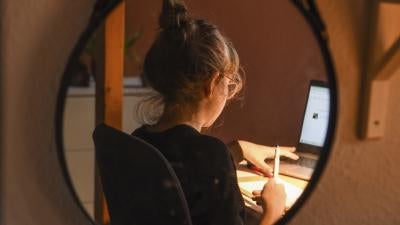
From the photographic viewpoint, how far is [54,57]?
2.04 ft

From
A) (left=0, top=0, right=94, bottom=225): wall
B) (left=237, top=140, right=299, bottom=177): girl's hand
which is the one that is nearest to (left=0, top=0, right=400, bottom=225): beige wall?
(left=0, top=0, right=94, bottom=225): wall

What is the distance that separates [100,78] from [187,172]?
0.14m

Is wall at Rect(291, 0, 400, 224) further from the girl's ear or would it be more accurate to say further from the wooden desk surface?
the girl's ear

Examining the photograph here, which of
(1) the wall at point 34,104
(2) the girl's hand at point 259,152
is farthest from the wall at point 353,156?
(1) the wall at point 34,104

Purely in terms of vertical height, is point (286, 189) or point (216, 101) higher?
point (216, 101)

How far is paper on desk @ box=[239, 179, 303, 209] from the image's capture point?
61 cm

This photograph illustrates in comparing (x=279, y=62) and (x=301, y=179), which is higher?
(x=279, y=62)

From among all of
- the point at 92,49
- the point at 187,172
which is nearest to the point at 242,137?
the point at 187,172

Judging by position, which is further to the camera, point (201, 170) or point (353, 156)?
point (353, 156)

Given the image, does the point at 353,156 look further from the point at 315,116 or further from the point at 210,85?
the point at 210,85

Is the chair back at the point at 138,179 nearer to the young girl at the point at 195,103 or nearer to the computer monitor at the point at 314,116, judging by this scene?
the young girl at the point at 195,103

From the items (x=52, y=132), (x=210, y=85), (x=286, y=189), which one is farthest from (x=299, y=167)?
(x=52, y=132)

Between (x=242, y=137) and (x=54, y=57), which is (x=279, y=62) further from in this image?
(x=54, y=57)

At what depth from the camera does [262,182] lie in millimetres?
621
